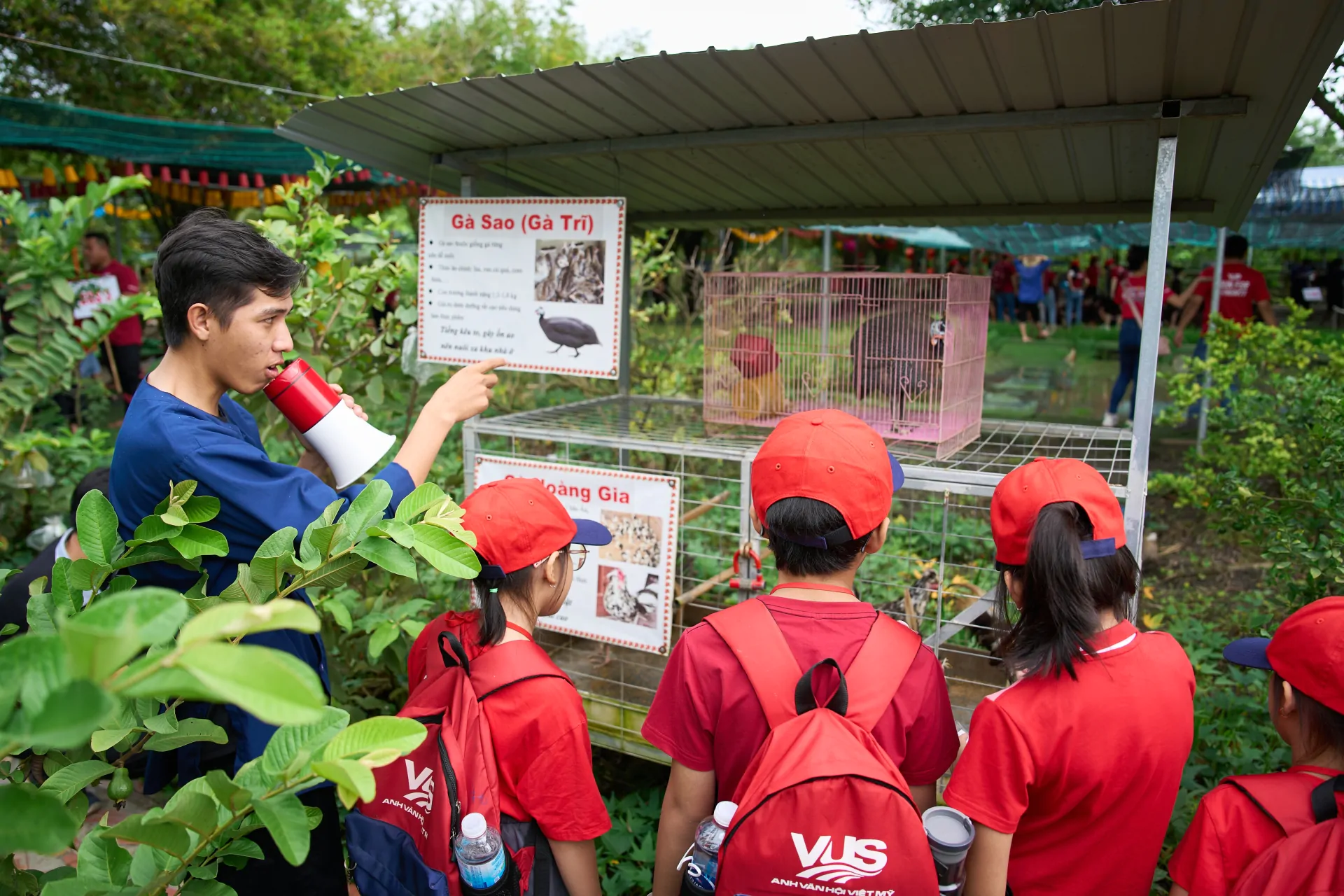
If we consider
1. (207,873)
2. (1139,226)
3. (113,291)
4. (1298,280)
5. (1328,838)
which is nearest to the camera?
(207,873)

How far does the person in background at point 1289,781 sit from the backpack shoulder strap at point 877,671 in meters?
0.58

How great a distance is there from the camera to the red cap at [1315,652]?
59.4 inches

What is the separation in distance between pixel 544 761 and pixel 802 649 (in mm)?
601

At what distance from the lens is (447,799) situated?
174 cm

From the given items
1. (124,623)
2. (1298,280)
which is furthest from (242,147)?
(1298,280)

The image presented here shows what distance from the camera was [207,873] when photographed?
3.60 feet

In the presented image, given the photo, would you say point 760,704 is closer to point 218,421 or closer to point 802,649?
point 802,649

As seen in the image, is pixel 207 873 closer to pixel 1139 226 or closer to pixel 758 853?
pixel 758 853

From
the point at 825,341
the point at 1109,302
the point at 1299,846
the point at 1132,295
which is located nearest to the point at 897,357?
the point at 825,341

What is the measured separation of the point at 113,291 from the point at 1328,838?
26.3ft

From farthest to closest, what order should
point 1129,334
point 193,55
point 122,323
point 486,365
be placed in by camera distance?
point 193,55 → point 1129,334 → point 122,323 → point 486,365

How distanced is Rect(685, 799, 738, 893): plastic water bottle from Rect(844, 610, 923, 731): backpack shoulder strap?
0.27 metres

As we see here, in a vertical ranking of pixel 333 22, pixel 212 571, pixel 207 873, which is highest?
pixel 333 22

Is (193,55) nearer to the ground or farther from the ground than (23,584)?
farther from the ground
